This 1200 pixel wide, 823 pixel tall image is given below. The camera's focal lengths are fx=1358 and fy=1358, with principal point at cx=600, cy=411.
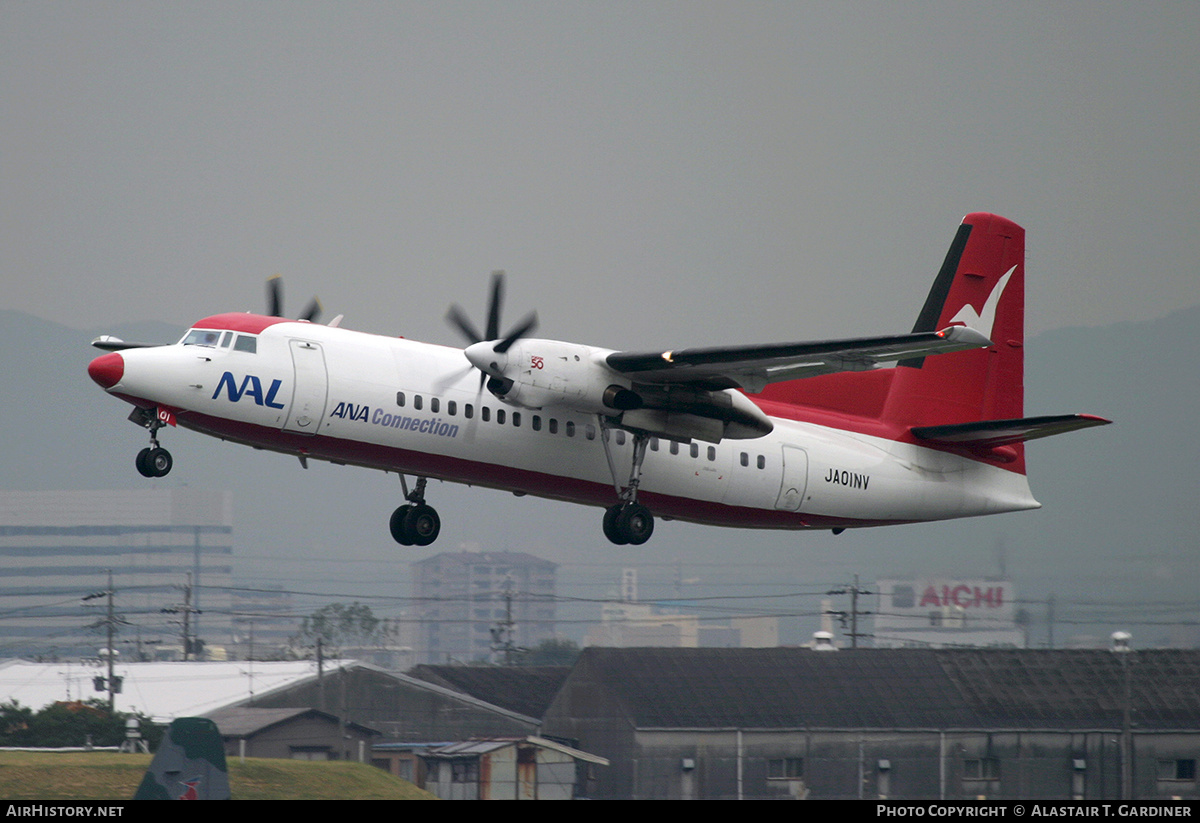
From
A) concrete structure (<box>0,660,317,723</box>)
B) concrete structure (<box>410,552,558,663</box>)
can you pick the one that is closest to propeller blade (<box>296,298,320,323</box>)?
concrete structure (<box>0,660,317,723</box>)

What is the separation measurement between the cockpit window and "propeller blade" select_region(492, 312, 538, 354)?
12.0 feet

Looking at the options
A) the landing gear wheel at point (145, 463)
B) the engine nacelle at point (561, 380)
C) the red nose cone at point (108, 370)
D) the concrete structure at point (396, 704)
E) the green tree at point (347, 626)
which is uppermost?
the engine nacelle at point (561, 380)

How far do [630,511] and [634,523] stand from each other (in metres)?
0.19

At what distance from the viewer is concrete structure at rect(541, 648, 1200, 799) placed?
27594 mm

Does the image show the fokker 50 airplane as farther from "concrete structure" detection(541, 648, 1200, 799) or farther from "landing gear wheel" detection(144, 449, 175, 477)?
"concrete structure" detection(541, 648, 1200, 799)

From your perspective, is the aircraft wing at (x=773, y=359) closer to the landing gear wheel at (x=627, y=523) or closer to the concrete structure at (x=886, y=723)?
the landing gear wheel at (x=627, y=523)

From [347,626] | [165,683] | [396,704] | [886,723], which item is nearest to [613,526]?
[396,704]

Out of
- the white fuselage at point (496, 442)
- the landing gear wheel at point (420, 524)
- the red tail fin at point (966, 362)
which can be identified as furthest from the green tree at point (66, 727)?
the red tail fin at point (966, 362)

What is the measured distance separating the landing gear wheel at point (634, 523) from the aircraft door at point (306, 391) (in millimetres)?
4670

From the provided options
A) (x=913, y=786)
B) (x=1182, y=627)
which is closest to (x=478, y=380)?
(x=913, y=786)

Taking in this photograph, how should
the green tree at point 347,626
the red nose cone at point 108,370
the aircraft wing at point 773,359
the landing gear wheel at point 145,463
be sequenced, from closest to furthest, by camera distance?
the red nose cone at point 108,370
the landing gear wheel at point 145,463
the aircraft wing at point 773,359
the green tree at point 347,626

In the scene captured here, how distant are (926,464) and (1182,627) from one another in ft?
60.8

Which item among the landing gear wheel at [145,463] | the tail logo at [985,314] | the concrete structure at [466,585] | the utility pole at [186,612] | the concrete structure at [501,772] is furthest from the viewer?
the concrete structure at [466,585]

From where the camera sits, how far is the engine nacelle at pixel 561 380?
18.4 metres
